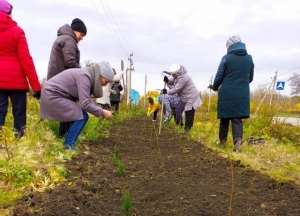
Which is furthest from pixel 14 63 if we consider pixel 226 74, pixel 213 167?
pixel 226 74

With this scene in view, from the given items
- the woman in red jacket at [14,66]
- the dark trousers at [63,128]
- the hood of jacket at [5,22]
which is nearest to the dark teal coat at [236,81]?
the dark trousers at [63,128]

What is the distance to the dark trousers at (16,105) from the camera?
143 inches

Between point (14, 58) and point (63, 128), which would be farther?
point (63, 128)

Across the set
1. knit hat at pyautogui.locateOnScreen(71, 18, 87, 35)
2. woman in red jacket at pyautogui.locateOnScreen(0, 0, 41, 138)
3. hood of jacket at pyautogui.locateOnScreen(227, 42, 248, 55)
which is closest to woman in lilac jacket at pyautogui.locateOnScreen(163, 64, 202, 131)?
hood of jacket at pyautogui.locateOnScreen(227, 42, 248, 55)

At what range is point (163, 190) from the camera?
2.53m

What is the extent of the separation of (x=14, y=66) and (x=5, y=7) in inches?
27.0

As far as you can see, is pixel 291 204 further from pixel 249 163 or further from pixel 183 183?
pixel 249 163

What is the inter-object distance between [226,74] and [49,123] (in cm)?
260

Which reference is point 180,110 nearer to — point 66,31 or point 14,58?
point 66,31

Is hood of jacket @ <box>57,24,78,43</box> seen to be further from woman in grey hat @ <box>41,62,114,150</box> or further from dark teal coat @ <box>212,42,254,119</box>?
dark teal coat @ <box>212,42,254,119</box>

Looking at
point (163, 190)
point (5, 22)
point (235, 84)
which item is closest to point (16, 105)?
point (5, 22)

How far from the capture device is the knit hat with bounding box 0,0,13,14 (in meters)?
3.64

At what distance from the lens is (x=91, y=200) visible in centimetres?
222

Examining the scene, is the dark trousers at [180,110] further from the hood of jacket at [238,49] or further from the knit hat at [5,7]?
the knit hat at [5,7]
